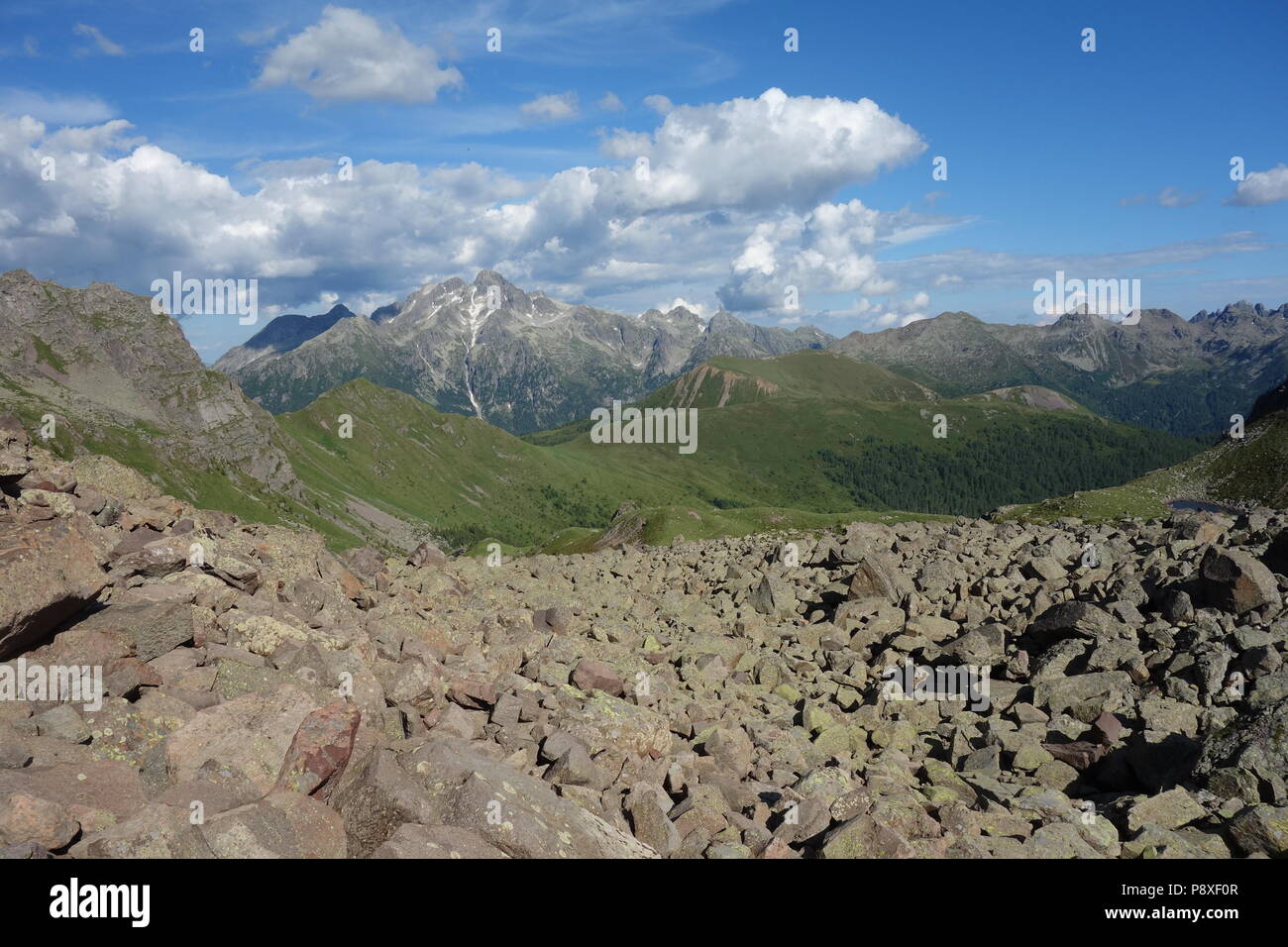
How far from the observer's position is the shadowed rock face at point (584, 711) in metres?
12.1

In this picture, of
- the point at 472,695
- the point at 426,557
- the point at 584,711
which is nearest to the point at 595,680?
the point at 584,711

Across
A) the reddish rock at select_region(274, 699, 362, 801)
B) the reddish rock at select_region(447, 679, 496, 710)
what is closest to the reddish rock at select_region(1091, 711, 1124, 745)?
the reddish rock at select_region(447, 679, 496, 710)

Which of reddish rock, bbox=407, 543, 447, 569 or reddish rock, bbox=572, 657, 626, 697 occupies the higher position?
reddish rock, bbox=407, 543, 447, 569

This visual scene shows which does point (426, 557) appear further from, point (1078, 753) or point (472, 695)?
point (1078, 753)

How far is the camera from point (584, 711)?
725 inches

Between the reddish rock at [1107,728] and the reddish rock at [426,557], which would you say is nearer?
the reddish rock at [1107,728]

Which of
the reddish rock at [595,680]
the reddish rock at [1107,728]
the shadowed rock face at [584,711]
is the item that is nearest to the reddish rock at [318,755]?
the shadowed rock face at [584,711]

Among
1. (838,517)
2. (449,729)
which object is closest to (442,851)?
(449,729)

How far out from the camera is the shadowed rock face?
1207 centimetres

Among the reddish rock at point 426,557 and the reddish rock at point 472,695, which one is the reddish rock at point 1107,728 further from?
the reddish rock at point 426,557

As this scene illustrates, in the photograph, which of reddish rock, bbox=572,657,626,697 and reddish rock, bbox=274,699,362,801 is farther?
reddish rock, bbox=572,657,626,697

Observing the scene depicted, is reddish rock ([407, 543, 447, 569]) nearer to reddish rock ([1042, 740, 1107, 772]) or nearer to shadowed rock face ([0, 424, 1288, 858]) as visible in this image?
shadowed rock face ([0, 424, 1288, 858])
